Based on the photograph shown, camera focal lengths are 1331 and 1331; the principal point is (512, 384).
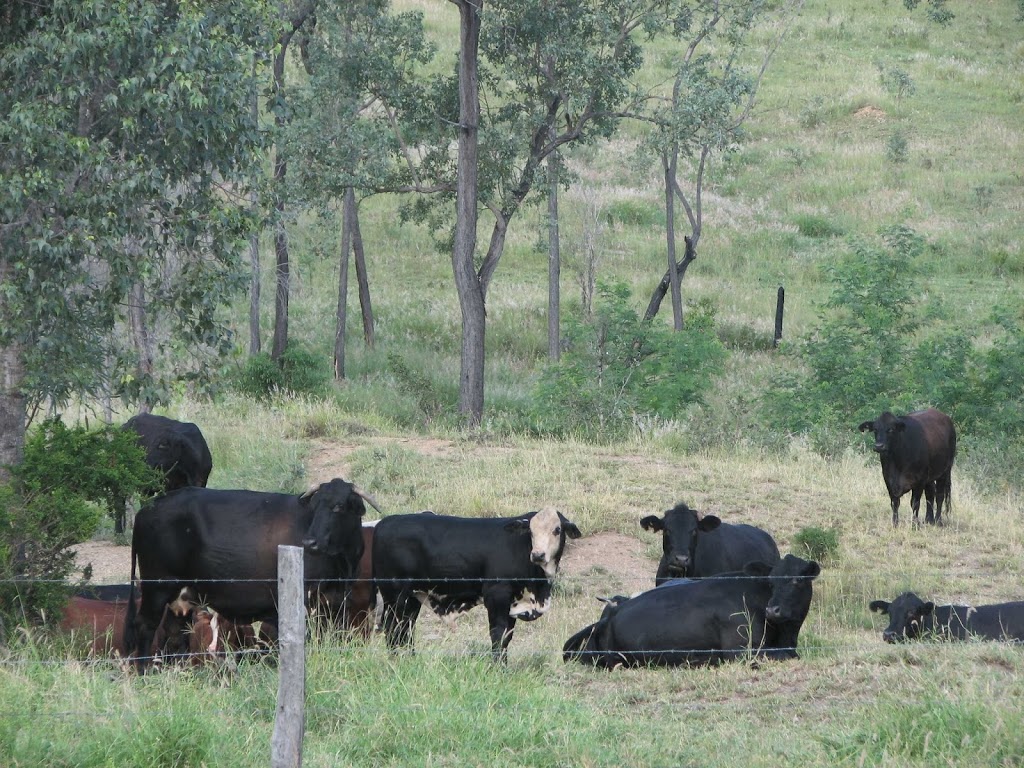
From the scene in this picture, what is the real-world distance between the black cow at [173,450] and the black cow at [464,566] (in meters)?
4.29

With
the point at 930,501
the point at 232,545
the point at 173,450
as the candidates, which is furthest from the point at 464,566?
the point at 930,501

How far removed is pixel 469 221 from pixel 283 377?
558 centimetres

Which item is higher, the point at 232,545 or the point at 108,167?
the point at 108,167

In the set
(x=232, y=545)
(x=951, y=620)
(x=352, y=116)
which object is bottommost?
(x=951, y=620)

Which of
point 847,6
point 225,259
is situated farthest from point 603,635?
point 847,6

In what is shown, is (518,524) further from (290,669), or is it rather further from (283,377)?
(283,377)

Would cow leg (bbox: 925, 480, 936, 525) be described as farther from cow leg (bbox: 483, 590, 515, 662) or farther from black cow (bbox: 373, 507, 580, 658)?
cow leg (bbox: 483, 590, 515, 662)

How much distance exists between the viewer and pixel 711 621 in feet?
33.5

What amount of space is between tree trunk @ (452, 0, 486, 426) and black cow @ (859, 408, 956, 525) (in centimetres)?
934

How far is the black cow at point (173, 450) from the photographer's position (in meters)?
14.7

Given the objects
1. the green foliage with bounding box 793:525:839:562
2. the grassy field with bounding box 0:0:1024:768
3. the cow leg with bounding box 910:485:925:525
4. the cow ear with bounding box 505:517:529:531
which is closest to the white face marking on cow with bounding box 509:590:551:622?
the grassy field with bounding box 0:0:1024:768

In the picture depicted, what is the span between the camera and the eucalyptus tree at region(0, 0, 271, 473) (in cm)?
1063

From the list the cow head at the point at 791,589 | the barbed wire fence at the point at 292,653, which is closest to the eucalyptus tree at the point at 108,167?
the barbed wire fence at the point at 292,653

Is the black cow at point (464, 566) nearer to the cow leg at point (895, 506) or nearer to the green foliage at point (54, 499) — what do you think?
the green foliage at point (54, 499)
